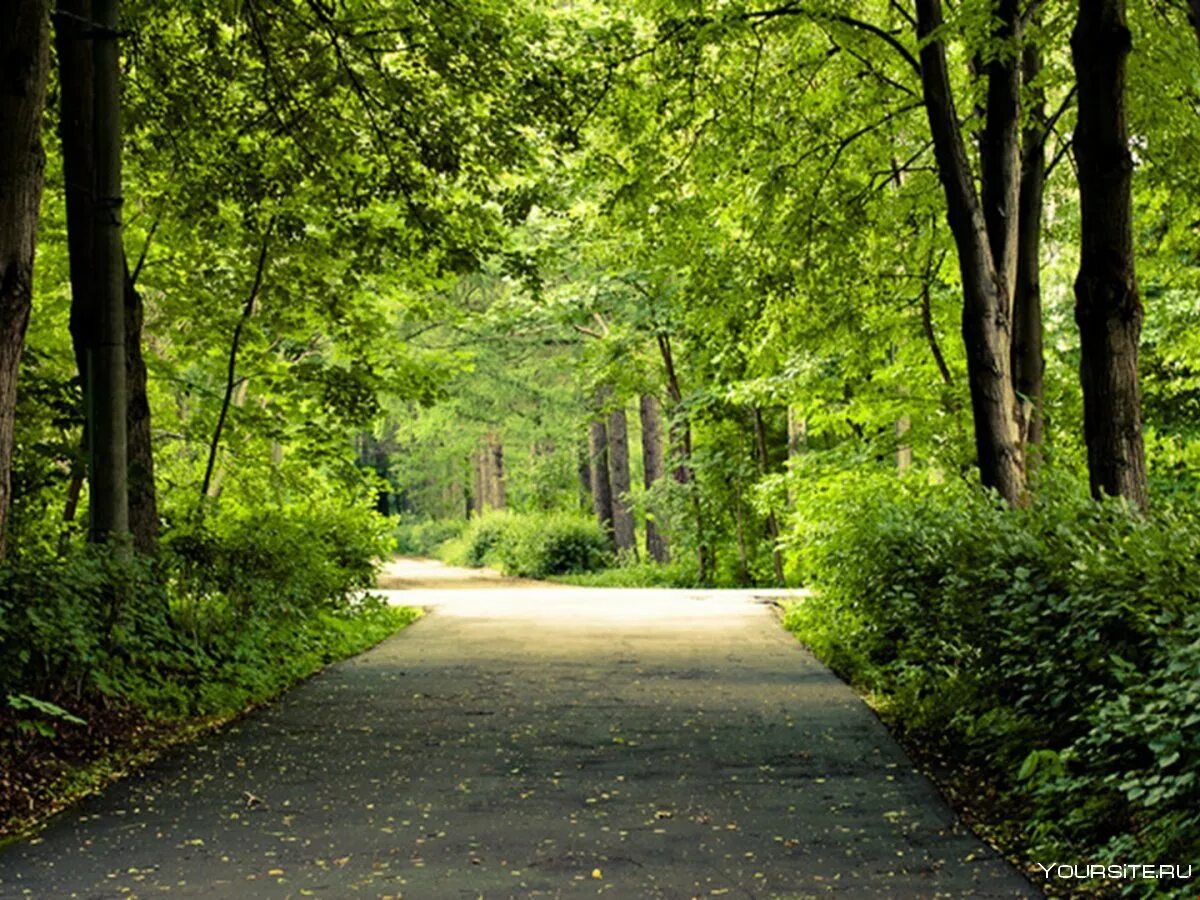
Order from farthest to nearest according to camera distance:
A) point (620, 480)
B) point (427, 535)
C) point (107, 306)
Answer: point (427, 535) < point (620, 480) < point (107, 306)

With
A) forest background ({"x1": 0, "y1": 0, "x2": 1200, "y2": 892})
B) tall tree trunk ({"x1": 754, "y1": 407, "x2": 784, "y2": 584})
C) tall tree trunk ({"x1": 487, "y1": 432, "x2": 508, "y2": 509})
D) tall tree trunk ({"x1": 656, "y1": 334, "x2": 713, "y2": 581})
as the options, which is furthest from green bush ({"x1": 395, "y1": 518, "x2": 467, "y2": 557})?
forest background ({"x1": 0, "y1": 0, "x2": 1200, "y2": 892})

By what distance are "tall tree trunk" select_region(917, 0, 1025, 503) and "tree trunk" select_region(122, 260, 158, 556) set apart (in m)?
7.87

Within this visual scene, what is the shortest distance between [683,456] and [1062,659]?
25907 millimetres

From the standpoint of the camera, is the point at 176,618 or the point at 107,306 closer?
the point at 107,306

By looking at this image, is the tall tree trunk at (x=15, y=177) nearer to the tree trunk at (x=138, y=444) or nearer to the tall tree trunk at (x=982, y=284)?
the tree trunk at (x=138, y=444)

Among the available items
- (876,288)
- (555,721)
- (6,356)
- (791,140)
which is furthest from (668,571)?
(6,356)

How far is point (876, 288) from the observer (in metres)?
18.1

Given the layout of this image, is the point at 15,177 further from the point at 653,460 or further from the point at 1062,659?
the point at 653,460

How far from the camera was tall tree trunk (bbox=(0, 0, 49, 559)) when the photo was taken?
795 cm

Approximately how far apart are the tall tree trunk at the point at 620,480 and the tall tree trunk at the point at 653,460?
24.2 inches

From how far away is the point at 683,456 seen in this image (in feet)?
106

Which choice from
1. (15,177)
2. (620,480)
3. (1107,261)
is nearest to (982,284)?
(1107,261)

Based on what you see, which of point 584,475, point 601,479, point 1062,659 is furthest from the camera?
point 584,475

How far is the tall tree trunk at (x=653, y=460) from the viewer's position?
118 ft
